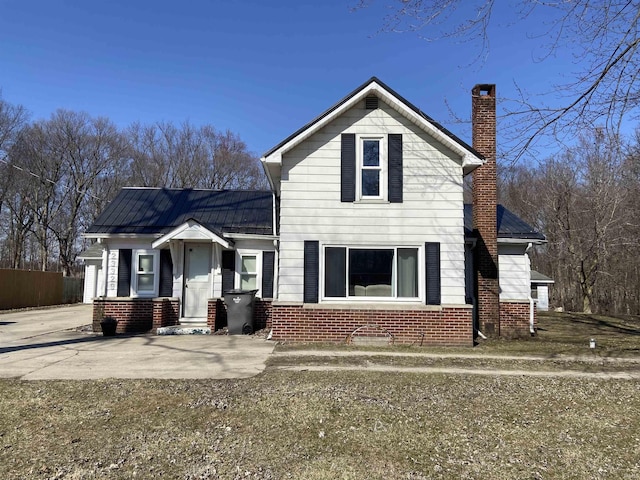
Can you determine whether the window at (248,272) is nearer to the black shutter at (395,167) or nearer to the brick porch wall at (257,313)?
the brick porch wall at (257,313)

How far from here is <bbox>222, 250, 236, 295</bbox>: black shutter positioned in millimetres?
13133

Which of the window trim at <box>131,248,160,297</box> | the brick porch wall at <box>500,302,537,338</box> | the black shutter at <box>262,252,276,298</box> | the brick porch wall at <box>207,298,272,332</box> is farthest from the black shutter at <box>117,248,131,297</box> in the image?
the brick porch wall at <box>500,302,537,338</box>

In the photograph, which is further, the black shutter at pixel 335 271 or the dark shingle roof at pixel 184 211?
the dark shingle roof at pixel 184 211

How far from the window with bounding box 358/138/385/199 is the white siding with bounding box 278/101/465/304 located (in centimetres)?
28

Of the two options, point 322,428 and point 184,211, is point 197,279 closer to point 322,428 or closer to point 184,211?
point 184,211

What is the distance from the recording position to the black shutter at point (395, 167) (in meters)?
11.0

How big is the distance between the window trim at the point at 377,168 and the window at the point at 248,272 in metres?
4.25

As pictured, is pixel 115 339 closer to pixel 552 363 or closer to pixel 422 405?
pixel 422 405

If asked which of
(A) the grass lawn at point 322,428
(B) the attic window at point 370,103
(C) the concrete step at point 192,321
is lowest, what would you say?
(A) the grass lawn at point 322,428

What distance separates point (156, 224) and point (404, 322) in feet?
27.3

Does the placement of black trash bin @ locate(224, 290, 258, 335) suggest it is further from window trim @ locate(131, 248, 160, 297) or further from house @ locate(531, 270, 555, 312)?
house @ locate(531, 270, 555, 312)

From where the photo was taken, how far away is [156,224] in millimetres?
13609

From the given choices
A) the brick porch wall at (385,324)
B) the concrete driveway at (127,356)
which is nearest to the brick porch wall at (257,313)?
the concrete driveway at (127,356)

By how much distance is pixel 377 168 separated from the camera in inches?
442
